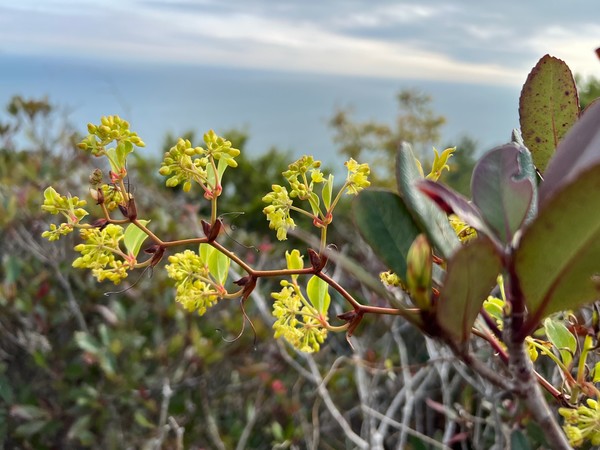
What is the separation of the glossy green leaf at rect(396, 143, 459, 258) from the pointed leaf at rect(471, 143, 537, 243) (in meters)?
0.03

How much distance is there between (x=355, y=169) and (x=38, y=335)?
1.91 metres

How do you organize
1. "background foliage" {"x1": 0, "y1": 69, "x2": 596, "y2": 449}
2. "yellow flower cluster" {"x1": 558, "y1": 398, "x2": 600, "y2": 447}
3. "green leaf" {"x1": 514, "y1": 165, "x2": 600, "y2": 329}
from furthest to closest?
"background foliage" {"x1": 0, "y1": 69, "x2": 596, "y2": 449}
"yellow flower cluster" {"x1": 558, "y1": 398, "x2": 600, "y2": 447}
"green leaf" {"x1": 514, "y1": 165, "x2": 600, "y2": 329}

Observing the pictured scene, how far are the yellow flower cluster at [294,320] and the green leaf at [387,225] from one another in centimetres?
17

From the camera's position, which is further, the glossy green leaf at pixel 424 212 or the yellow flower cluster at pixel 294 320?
the yellow flower cluster at pixel 294 320

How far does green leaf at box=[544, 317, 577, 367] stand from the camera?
26.8 inches

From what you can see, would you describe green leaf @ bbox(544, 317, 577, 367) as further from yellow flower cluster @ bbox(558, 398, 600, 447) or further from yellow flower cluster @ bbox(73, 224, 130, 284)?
yellow flower cluster @ bbox(73, 224, 130, 284)

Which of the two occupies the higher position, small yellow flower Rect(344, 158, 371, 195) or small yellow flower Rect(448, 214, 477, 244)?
small yellow flower Rect(344, 158, 371, 195)

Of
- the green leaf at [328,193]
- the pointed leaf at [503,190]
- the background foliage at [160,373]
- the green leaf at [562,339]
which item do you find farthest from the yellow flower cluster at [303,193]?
the background foliage at [160,373]

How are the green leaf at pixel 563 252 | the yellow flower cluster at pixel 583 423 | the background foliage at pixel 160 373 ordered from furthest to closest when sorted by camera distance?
the background foliage at pixel 160 373 → the yellow flower cluster at pixel 583 423 → the green leaf at pixel 563 252

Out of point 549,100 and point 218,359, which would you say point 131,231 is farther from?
point 218,359

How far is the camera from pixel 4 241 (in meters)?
2.68

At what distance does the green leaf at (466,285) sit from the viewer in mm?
424

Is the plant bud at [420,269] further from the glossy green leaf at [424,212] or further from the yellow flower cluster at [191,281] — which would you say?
the yellow flower cluster at [191,281]

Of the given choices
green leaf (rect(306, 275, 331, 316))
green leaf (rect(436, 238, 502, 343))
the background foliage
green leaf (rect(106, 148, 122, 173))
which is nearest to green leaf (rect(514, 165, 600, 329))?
green leaf (rect(436, 238, 502, 343))
